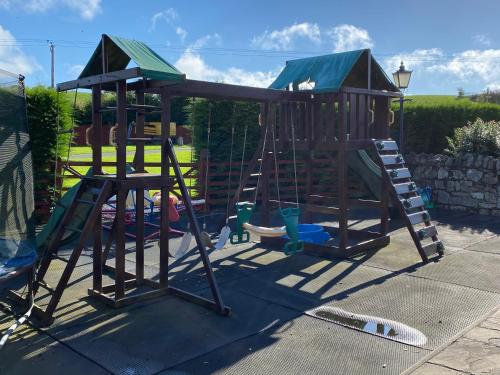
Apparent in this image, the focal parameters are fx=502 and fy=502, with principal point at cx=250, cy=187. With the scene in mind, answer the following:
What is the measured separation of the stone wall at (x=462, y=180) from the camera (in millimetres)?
10875

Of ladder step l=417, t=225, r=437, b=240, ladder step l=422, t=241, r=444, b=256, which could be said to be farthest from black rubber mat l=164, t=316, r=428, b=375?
ladder step l=417, t=225, r=437, b=240

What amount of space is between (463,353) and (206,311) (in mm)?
2322

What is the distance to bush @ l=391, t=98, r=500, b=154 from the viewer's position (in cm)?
1354

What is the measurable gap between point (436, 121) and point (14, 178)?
38.0 ft

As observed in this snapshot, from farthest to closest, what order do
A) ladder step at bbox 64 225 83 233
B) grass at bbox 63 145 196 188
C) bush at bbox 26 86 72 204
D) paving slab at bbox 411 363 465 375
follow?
grass at bbox 63 145 196 188 < bush at bbox 26 86 72 204 < ladder step at bbox 64 225 83 233 < paving slab at bbox 411 363 465 375

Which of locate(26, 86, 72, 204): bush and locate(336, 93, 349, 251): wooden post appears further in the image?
locate(26, 86, 72, 204): bush

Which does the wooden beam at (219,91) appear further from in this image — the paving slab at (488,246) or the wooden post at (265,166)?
the paving slab at (488,246)

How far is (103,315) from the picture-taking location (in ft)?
15.8

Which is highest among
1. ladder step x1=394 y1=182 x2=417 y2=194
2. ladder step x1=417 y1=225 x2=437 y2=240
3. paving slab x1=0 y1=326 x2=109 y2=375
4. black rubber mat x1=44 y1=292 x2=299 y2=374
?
ladder step x1=394 y1=182 x2=417 y2=194

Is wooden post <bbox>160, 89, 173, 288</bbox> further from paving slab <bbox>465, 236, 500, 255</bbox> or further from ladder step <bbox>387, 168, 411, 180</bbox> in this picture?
paving slab <bbox>465, 236, 500, 255</bbox>

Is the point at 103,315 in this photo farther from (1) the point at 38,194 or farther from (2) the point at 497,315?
(1) the point at 38,194

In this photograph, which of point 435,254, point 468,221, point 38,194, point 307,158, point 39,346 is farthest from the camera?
point 468,221

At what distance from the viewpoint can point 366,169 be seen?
394 inches

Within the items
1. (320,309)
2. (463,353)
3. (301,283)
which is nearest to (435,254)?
(301,283)
